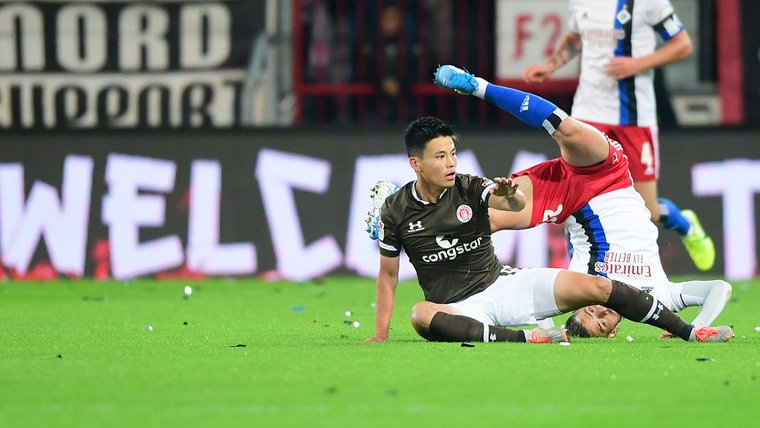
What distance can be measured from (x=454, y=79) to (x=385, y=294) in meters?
1.04

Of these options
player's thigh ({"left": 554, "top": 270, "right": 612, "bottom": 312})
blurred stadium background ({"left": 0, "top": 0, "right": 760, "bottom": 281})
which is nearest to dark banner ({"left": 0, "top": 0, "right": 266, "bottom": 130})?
blurred stadium background ({"left": 0, "top": 0, "right": 760, "bottom": 281})

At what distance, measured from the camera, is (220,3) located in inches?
550

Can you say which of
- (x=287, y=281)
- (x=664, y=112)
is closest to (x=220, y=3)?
(x=287, y=281)

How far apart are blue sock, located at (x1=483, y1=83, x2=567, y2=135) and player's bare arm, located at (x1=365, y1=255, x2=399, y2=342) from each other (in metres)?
0.92

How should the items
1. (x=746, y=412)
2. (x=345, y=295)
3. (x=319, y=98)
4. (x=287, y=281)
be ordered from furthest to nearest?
1. (x=319, y=98)
2. (x=287, y=281)
3. (x=345, y=295)
4. (x=746, y=412)

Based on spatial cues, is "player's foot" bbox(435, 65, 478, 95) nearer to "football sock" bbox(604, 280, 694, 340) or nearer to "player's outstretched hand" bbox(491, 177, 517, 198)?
"player's outstretched hand" bbox(491, 177, 517, 198)

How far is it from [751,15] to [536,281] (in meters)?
7.53

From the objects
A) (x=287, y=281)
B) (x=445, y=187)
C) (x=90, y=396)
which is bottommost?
(x=287, y=281)

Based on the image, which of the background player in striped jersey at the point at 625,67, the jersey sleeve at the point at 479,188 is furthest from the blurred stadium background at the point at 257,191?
the jersey sleeve at the point at 479,188

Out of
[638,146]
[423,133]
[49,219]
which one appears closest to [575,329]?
[423,133]

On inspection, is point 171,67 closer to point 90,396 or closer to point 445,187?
point 445,187

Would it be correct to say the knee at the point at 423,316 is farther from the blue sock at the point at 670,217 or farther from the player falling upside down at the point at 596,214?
the blue sock at the point at 670,217

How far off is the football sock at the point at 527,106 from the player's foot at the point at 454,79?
93 millimetres

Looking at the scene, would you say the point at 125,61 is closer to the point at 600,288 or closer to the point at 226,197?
the point at 226,197
